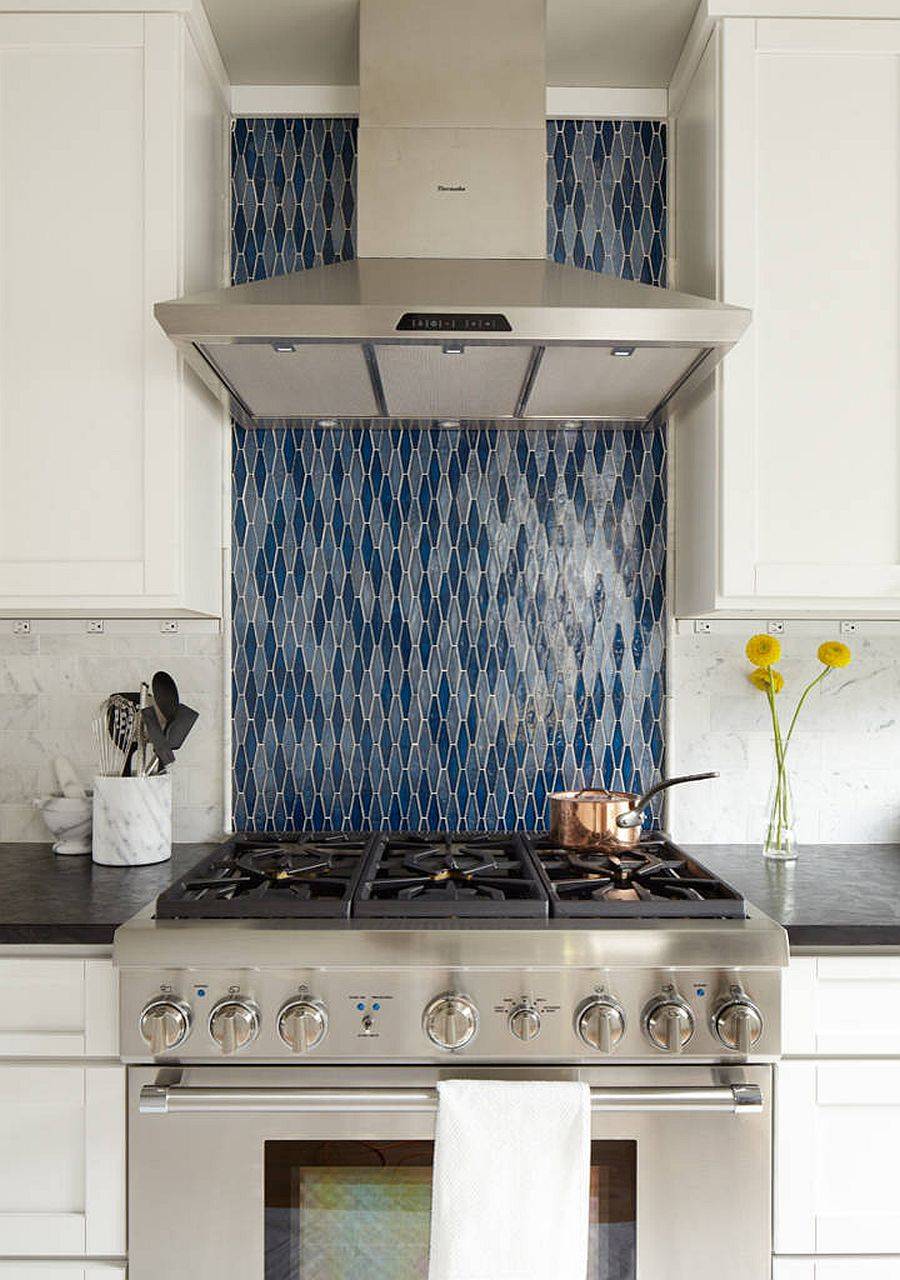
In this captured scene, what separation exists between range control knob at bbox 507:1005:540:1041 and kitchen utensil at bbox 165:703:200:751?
860 millimetres

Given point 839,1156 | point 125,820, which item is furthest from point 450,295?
point 839,1156

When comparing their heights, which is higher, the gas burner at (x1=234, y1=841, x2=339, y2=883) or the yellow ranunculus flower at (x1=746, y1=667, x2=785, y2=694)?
the yellow ranunculus flower at (x1=746, y1=667, x2=785, y2=694)

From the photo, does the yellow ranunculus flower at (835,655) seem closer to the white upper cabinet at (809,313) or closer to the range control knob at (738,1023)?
the white upper cabinet at (809,313)

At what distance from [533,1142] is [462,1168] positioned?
11 cm

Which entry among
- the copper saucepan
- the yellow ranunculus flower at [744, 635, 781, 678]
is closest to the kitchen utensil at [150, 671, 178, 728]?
the copper saucepan

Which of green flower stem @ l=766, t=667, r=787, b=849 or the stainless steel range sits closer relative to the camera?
the stainless steel range

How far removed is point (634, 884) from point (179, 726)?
0.91 meters

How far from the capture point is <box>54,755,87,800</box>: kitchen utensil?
2012mm

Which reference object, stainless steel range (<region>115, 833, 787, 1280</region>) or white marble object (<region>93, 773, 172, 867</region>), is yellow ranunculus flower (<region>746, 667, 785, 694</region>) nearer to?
stainless steel range (<region>115, 833, 787, 1280</region>)

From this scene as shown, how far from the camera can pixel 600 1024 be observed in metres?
1.42

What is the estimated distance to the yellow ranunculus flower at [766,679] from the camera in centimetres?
205

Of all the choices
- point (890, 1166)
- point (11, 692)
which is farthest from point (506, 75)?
point (890, 1166)

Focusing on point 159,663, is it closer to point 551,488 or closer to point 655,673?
point 551,488

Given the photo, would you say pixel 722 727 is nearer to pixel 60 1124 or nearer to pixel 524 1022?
pixel 524 1022
